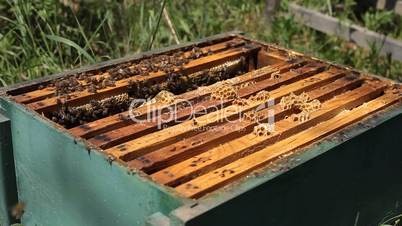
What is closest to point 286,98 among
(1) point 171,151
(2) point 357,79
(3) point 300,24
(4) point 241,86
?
(4) point 241,86

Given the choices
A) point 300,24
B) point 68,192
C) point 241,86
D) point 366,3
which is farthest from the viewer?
point 366,3

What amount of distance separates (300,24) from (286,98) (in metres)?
2.45

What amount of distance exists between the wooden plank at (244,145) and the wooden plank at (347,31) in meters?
1.87

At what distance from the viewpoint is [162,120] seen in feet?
6.61

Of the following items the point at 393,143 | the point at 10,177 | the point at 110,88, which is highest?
the point at 110,88

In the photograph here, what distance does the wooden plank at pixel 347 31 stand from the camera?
404 cm

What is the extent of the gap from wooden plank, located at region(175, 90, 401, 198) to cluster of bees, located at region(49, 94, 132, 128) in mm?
690

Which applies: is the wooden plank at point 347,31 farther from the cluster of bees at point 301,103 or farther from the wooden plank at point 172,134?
the wooden plank at point 172,134

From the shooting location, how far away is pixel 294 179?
174cm

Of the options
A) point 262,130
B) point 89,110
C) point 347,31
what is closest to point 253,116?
point 262,130

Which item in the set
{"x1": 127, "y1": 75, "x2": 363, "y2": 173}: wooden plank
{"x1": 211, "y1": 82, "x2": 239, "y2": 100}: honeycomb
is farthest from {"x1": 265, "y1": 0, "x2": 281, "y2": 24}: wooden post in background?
{"x1": 127, "y1": 75, "x2": 363, "y2": 173}: wooden plank

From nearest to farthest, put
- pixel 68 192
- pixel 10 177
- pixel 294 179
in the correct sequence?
pixel 294 179, pixel 68 192, pixel 10 177

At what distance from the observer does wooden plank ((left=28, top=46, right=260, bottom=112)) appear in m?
2.10

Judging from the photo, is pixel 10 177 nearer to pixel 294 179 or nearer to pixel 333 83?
pixel 294 179
